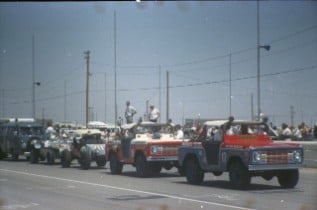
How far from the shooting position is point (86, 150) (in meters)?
25.8

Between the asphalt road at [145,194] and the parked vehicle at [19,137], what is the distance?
1185cm

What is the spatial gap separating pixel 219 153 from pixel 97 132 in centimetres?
1120

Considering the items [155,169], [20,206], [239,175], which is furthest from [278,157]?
[20,206]

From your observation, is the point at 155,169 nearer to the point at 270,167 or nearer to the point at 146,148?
the point at 146,148

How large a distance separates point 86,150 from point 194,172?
345 inches

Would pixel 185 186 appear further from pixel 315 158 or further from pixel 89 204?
pixel 315 158

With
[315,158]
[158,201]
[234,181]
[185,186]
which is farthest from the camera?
[315,158]

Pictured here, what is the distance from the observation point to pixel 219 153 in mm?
16922

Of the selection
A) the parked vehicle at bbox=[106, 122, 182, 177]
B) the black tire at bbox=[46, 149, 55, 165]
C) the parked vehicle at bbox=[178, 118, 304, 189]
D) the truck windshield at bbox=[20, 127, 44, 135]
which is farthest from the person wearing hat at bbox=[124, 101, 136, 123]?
the truck windshield at bbox=[20, 127, 44, 135]

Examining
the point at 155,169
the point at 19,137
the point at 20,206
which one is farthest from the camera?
the point at 19,137

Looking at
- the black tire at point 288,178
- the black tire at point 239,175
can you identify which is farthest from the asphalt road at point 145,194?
A: the black tire at point 239,175

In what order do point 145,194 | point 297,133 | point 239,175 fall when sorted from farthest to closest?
point 297,133 < point 239,175 < point 145,194

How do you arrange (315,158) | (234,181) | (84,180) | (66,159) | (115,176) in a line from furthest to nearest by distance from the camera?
1. (66,159)
2. (315,158)
3. (115,176)
4. (84,180)
5. (234,181)

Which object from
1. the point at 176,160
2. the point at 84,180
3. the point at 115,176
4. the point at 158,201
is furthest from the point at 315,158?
the point at 158,201
